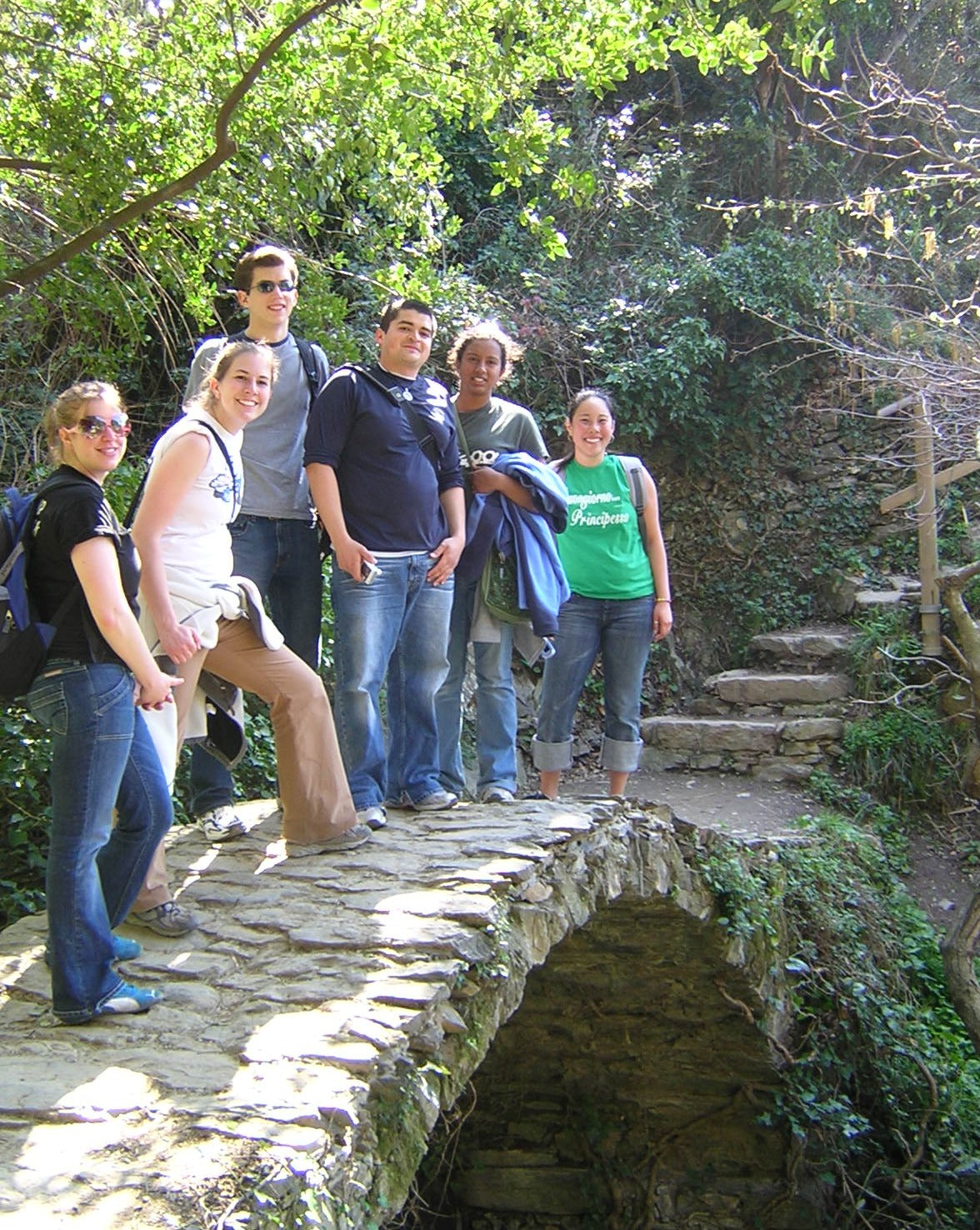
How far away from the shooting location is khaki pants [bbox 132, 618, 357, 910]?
375 centimetres

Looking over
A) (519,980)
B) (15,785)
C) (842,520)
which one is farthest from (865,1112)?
(842,520)

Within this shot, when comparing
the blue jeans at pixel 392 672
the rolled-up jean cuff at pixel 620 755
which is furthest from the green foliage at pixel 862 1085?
the blue jeans at pixel 392 672

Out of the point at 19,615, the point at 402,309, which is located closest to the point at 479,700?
the point at 402,309

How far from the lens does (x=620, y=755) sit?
535 centimetres

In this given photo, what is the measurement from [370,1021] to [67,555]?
55.1 inches

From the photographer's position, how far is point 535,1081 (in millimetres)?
7824

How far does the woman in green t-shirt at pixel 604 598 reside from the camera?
17.4 feet

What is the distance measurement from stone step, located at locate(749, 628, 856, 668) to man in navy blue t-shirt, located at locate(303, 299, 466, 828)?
20.8ft

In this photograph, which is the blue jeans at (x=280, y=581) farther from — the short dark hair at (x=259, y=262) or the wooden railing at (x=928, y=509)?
the wooden railing at (x=928, y=509)

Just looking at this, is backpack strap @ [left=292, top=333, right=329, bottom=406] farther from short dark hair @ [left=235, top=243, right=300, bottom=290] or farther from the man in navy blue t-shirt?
short dark hair @ [left=235, top=243, right=300, bottom=290]

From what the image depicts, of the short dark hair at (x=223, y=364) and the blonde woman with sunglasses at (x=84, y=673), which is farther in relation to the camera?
the short dark hair at (x=223, y=364)

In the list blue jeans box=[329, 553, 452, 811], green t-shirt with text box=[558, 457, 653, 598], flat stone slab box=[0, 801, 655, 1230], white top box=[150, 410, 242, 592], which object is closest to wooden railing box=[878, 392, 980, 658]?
green t-shirt with text box=[558, 457, 653, 598]

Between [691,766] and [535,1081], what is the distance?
2.83m

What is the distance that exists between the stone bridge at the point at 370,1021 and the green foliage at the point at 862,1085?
0.28 m
